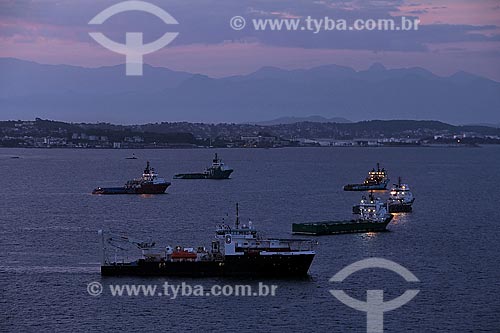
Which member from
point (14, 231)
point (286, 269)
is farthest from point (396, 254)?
point (14, 231)

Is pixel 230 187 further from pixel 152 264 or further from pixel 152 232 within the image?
pixel 152 264

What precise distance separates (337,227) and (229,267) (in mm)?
18386

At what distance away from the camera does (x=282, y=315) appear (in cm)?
3647

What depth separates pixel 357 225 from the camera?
60.7m

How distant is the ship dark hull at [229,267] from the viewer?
42.8 meters
